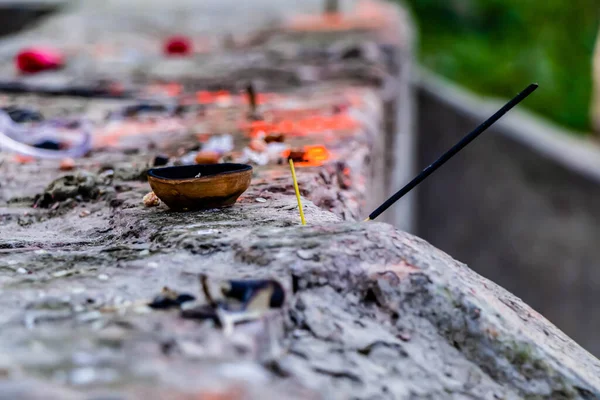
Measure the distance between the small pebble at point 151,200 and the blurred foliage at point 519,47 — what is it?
35.8 feet

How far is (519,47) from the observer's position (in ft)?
46.2

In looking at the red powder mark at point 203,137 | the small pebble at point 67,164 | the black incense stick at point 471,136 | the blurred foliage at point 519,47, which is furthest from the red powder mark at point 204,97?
the blurred foliage at point 519,47

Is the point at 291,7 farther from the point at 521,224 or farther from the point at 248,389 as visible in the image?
the point at 248,389

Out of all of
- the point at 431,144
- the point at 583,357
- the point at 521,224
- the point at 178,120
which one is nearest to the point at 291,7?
the point at 431,144

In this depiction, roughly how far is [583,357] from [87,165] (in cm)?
171

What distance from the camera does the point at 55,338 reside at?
1152 mm

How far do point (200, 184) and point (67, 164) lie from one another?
1002 mm

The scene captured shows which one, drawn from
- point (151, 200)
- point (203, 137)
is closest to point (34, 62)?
point (203, 137)

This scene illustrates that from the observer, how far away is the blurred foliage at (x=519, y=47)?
1257cm

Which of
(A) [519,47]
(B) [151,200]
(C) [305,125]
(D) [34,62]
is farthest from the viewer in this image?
(A) [519,47]

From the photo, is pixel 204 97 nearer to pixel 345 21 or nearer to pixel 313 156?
pixel 313 156

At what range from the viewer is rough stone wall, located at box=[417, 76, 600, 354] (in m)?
5.62

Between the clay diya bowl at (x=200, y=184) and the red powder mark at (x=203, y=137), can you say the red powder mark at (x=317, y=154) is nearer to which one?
the red powder mark at (x=203, y=137)

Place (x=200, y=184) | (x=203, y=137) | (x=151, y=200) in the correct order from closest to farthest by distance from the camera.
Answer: (x=200, y=184), (x=151, y=200), (x=203, y=137)
